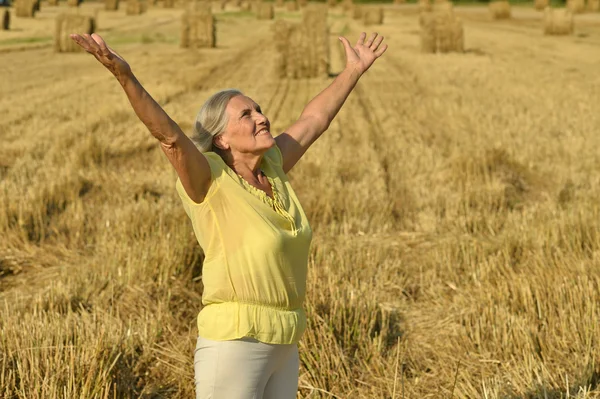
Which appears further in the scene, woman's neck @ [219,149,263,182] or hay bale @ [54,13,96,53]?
hay bale @ [54,13,96,53]

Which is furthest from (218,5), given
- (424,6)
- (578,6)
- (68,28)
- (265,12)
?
(68,28)

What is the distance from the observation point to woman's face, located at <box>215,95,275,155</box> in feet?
10.3

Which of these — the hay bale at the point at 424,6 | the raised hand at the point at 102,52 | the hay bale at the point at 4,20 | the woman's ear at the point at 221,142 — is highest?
the raised hand at the point at 102,52

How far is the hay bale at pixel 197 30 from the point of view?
23.1 meters

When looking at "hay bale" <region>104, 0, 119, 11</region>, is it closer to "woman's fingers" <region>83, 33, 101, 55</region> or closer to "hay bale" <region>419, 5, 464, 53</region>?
"hay bale" <region>419, 5, 464, 53</region>

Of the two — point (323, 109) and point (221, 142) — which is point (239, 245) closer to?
point (221, 142)

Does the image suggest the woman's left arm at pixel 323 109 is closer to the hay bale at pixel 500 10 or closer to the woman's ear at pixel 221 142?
the woman's ear at pixel 221 142

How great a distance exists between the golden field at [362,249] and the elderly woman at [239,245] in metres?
0.76

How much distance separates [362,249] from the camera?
6.18m

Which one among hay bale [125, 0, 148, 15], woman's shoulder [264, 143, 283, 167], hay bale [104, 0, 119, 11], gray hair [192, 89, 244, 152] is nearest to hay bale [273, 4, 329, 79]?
woman's shoulder [264, 143, 283, 167]

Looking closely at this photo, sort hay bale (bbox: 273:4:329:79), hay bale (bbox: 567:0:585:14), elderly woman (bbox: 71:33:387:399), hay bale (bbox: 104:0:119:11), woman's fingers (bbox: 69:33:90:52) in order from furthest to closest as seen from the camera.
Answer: hay bale (bbox: 104:0:119:11) → hay bale (bbox: 567:0:585:14) → hay bale (bbox: 273:4:329:79) → elderly woman (bbox: 71:33:387:399) → woman's fingers (bbox: 69:33:90:52)

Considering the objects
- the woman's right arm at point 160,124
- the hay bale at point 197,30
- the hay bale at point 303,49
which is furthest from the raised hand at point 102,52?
the hay bale at point 197,30

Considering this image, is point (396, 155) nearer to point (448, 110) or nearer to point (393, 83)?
point (448, 110)

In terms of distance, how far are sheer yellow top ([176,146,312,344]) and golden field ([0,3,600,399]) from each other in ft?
2.56
